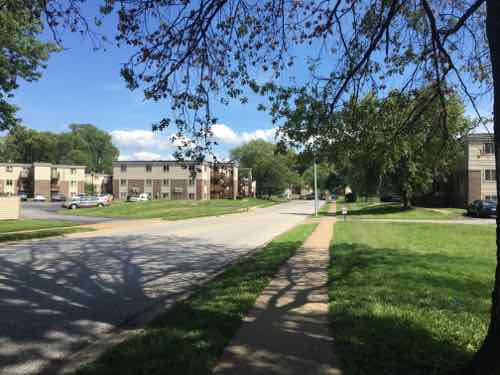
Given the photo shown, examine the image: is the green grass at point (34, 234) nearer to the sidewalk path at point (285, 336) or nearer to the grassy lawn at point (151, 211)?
the grassy lawn at point (151, 211)

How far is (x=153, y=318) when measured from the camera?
5.48 meters

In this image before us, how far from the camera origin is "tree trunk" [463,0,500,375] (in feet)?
9.87

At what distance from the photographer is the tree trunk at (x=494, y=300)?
301 cm

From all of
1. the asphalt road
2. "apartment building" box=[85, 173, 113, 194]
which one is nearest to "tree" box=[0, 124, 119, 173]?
"apartment building" box=[85, 173, 113, 194]

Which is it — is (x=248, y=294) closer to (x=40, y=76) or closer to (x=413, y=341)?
(x=413, y=341)

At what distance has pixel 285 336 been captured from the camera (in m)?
4.54

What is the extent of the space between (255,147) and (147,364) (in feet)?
317

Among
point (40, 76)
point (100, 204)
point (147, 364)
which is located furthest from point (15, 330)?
point (100, 204)

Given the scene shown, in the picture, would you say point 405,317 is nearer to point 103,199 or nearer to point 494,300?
point 494,300

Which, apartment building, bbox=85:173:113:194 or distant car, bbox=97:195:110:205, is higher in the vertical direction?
apartment building, bbox=85:173:113:194

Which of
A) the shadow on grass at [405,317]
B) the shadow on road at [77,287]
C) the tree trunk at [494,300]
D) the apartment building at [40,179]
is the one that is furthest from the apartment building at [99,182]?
the tree trunk at [494,300]

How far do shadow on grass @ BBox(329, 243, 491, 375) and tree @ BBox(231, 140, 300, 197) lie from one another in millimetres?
82745

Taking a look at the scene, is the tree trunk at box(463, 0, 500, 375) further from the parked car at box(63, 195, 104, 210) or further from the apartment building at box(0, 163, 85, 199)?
the apartment building at box(0, 163, 85, 199)

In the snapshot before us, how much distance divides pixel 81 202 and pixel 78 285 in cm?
4382
